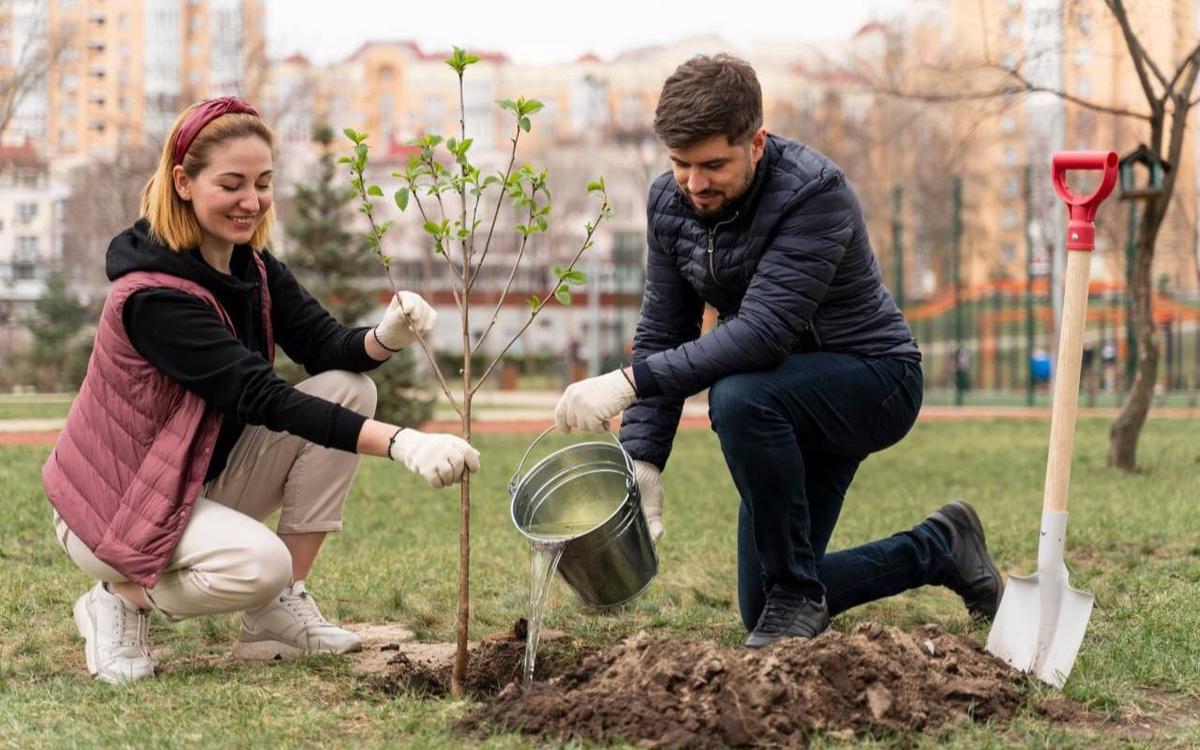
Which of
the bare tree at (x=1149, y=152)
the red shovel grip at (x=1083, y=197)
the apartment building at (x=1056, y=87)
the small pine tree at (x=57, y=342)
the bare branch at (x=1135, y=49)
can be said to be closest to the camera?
the red shovel grip at (x=1083, y=197)

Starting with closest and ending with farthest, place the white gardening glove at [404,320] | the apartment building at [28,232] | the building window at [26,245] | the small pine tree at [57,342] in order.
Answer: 1. the white gardening glove at [404,320]
2. the small pine tree at [57,342]
3. the apartment building at [28,232]
4. the building window at [26,245]

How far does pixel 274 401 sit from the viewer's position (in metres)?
3.11

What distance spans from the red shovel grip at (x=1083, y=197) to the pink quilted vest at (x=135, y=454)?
6.58ft

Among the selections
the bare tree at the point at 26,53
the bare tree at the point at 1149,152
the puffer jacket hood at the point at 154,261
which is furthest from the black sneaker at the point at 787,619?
the bare tree at the point at 26,53

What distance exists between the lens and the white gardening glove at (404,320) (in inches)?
133

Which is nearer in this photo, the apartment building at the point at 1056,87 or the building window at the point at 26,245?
the apartment building at the point at 1056,87

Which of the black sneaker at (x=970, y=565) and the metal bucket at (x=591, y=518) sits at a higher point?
the metal bucket at (x=591, y=518)

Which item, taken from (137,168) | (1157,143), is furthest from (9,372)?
(1157,143)

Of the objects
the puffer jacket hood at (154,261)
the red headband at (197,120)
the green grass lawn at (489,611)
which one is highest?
the red headband at (197,120)

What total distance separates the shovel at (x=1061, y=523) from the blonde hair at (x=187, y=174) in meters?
1.92

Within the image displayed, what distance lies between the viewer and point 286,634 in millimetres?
3572

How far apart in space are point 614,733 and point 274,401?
1.09 meters

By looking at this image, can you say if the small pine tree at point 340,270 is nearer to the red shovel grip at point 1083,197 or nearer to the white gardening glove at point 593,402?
the white gardening glove at point 593,402

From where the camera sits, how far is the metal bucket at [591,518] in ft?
10.4
